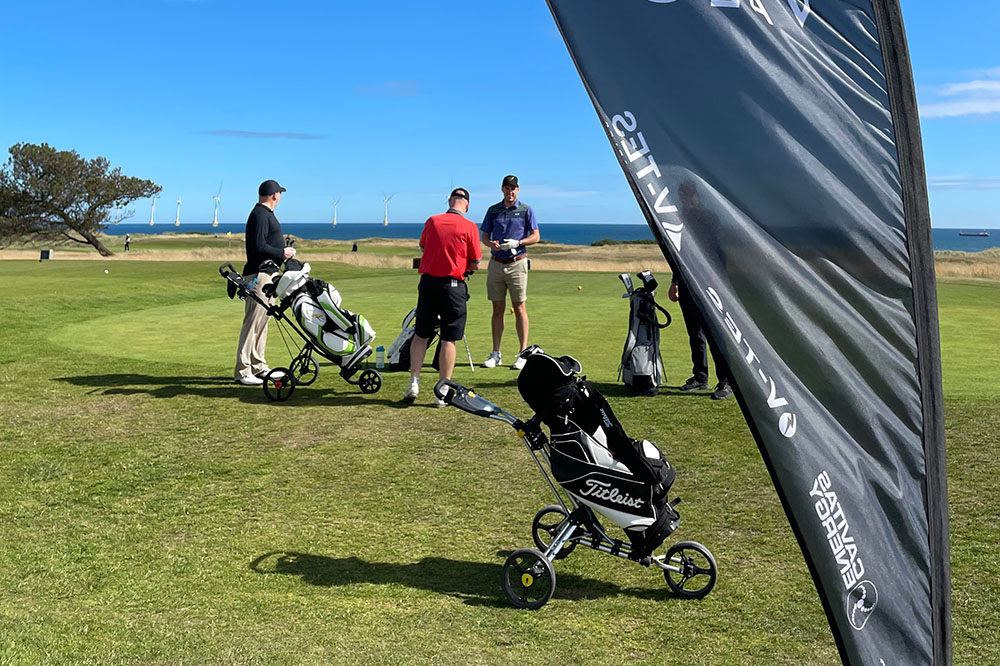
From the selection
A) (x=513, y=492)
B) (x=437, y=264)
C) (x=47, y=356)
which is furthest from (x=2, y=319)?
(x=513, y=492)

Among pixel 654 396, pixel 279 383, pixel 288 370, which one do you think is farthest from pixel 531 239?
pixel 279 383

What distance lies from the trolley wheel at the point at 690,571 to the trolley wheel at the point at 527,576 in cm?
61

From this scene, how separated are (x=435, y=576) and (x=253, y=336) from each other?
561cm

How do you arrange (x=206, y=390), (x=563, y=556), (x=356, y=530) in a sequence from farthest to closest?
(x=206, y=390), (x=356, y=530), (x=563, y=556)

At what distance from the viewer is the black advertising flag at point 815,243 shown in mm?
1622

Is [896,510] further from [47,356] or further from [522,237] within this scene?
[47,356]

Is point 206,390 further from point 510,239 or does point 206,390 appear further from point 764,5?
point 764,5

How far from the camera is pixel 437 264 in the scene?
8047mm

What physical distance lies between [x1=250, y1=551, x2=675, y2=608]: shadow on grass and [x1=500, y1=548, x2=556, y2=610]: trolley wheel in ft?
0.26

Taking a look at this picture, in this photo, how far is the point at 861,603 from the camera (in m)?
1.66

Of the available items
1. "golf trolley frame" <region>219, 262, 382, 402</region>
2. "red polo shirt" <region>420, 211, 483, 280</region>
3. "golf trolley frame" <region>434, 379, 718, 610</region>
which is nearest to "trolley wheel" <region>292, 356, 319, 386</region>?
"golf trolley frame" <region>219, 262, 382, 402</region>

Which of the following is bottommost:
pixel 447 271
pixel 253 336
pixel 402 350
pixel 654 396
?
pixel 654 396

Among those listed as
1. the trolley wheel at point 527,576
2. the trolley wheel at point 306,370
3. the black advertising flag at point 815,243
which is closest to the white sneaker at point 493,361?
the trolley wheel at point 306,370

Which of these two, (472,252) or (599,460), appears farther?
(472,252)
